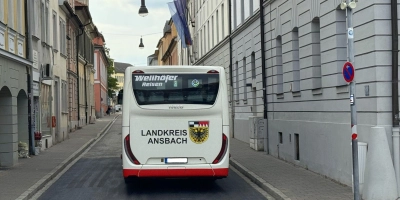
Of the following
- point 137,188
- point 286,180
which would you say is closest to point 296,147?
point 286,180

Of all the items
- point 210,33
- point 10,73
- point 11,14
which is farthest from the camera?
point 210,33

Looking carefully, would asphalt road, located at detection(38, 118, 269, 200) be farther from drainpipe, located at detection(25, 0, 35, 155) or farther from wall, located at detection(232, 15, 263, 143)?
wall, located at detection(232, 15, 263, 143)

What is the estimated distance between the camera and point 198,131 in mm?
13516

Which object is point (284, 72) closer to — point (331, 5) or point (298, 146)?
point (298, 146)

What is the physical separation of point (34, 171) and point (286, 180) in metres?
7.24

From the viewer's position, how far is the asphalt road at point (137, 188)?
13117 mm

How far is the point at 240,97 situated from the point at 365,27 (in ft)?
56.1

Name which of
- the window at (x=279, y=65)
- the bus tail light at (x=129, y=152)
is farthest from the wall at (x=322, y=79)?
the bus tail light at (x=129, y=152)

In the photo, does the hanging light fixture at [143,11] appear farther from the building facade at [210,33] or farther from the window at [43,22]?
the building facade at [210,33]

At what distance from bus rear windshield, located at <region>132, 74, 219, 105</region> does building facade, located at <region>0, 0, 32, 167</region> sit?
5.34 m

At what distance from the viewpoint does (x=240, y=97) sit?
29109 mm

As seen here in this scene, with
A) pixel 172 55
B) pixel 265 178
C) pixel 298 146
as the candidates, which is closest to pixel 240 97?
pixel 298 146

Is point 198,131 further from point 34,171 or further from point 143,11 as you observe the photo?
point 143,11

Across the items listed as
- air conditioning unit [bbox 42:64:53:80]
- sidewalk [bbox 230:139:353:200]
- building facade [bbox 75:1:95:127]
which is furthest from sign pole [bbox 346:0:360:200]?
building facade [bbox 75:1:95:127]
